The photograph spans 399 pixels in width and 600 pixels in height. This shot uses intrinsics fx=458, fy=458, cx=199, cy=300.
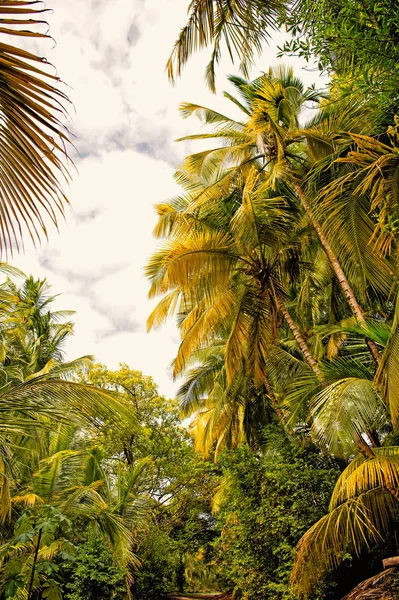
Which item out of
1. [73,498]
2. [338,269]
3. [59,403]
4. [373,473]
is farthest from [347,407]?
[73,498]

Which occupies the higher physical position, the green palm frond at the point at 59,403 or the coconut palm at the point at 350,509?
the green palm frond at the point at 59,403

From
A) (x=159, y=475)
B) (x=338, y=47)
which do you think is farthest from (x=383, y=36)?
(x=159, y=475)

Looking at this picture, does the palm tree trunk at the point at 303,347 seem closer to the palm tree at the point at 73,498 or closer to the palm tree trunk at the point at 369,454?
the palm tree trunk at the point at 369,454

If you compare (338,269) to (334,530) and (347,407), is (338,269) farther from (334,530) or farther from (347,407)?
(334,530)

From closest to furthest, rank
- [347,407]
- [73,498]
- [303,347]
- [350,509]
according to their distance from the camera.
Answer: [347,407] → [350,509] → [303,347] → [73,498]

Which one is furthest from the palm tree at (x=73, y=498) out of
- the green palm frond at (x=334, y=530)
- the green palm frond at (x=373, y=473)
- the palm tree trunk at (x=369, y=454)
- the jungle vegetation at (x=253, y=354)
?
the palm tree trunk at (x=369, y=454)

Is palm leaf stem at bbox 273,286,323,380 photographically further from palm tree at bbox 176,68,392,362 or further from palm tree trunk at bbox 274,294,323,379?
palm tree at bbox 176,68,392,362

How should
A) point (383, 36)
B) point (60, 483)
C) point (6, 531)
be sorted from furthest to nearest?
point (60, 483)
point (6, 531)
point (383, 36)

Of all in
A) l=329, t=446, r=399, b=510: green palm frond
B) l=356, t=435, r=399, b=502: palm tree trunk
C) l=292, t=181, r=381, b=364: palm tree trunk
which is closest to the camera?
l=329, t=446, r=399, b=510: green palm frond

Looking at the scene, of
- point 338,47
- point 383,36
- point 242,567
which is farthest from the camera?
point 242,567

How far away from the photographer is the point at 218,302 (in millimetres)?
8258

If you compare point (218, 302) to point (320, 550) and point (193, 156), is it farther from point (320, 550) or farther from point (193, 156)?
point (320, 550)

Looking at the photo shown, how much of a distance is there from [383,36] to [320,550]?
5.55 m

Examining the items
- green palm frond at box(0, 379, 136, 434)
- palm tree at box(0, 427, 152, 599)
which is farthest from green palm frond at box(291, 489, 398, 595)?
green palm frond at box(0, 379, 136, 434)
